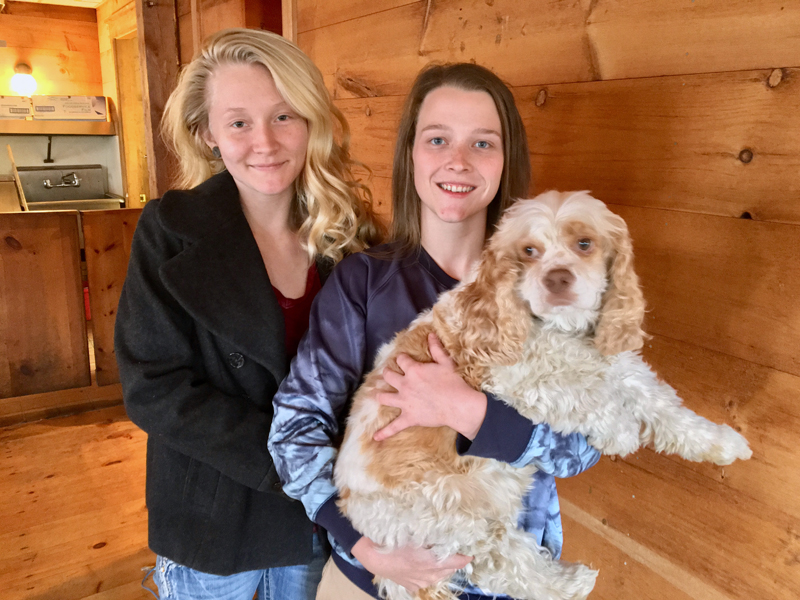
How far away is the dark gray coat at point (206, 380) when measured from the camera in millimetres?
1569

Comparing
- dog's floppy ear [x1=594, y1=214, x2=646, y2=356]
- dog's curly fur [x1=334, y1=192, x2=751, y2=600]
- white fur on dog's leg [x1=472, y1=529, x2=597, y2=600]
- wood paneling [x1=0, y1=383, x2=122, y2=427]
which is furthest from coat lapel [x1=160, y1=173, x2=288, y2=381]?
wood paneling [x1=0, y1=383, x2=122, y2=427]

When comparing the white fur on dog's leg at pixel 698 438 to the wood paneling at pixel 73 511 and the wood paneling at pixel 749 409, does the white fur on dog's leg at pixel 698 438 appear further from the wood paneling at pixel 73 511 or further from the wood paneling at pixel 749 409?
the wood paneling at pixel 73 511

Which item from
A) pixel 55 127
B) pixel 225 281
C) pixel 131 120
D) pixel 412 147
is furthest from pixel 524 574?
pixel 55 127

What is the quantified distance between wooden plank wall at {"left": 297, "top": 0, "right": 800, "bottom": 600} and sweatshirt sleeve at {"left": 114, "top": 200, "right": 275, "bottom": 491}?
1164 mm

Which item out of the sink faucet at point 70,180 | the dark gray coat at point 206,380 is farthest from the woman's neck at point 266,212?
the sink faucet at point 70,180

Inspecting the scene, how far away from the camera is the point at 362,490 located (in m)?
1.43

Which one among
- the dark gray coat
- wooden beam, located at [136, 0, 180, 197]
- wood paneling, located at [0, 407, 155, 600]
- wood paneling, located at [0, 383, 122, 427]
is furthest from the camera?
wooden beam, located at [136, 0, 180, 197]

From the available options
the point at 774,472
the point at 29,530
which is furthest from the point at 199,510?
the point at 29,530

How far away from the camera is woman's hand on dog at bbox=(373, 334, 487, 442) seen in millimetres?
1359

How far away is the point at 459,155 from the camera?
152 centimetres

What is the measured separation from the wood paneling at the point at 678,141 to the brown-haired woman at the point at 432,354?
0.26 metres

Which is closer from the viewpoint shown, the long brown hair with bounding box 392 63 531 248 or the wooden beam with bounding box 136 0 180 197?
the long brown hair with bounding box 392 63 531 248

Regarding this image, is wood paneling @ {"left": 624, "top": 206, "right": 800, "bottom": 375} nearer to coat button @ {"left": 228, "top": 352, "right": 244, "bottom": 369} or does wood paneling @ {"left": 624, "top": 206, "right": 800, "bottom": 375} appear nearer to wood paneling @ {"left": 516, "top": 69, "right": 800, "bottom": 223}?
wood paneling @ {"left": 516, "top": 69, "right": 800, "bottom": 223}

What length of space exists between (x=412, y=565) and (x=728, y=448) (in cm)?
78
